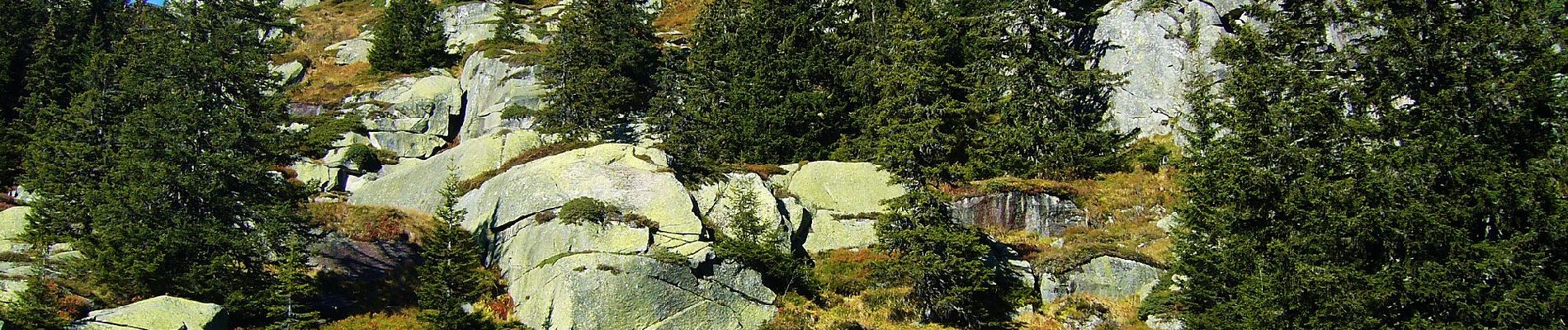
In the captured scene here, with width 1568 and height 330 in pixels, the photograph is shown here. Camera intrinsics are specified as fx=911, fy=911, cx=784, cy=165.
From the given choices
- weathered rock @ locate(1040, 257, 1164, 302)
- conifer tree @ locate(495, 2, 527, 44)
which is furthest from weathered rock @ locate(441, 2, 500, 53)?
weathered rock @ locate(1040, 257, 1164, 302)

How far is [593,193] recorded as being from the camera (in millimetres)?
29812

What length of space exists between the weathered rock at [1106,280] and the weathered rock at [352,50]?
4311cm

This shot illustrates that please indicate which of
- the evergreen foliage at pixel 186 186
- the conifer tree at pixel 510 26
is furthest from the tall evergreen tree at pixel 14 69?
the conifer tree at pixel 510 26

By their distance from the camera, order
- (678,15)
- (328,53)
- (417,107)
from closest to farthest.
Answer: (417,107) < (328,53) < (678,15)

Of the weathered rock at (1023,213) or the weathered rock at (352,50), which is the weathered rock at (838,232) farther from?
the weathered rock at (352,50)

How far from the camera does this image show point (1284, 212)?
71.6 feet

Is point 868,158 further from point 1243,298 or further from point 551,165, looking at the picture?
point 1243,298

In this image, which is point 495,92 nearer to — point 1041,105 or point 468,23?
point 468,23

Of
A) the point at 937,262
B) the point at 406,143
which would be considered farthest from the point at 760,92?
the point at 406,143

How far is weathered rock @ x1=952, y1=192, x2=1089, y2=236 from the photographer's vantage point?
107 feet

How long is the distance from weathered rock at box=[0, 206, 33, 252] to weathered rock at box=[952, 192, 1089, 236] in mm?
30866

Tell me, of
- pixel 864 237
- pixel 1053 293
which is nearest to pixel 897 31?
pixel 864 237

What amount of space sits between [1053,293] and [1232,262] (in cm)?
669

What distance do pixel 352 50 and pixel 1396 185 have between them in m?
54.7
